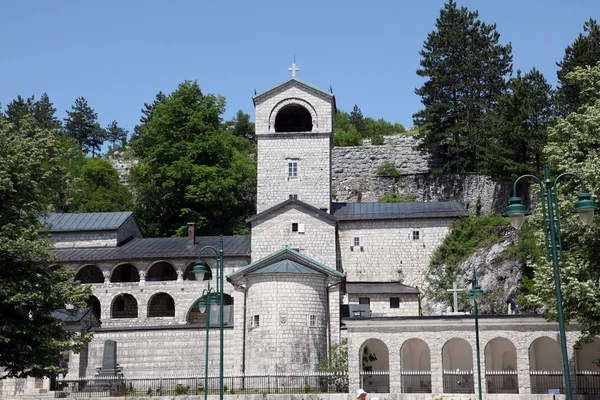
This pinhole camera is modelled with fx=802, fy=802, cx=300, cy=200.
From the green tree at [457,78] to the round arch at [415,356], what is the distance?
73.8 ft

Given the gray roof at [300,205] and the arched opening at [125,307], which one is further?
the arched opening at [125,307]

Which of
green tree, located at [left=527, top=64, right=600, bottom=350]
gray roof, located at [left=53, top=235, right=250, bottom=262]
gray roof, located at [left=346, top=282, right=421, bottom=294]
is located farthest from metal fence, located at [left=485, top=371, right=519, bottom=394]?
gray roof, located at [left=53, top=235, right=250, bottom=262]

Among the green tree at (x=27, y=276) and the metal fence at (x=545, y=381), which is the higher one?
the green tree at (x=27, y=276)

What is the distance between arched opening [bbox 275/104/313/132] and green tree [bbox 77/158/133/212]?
723 inches

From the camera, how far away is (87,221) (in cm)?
4744

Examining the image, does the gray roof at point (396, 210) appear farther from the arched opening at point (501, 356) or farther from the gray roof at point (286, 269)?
the arched opening at point (501, 356)

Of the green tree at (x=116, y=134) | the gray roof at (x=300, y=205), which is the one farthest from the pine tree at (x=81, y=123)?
the gray roof at (x=300, y=205)

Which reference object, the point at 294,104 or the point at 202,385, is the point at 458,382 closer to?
the point at 202,385

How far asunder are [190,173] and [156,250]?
10.2 meters

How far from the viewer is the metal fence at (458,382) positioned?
30.3 metres

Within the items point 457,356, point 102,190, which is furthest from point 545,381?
point 102,190

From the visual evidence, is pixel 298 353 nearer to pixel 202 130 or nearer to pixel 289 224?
pixel 289 224

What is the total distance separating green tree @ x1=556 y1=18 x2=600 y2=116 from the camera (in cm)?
4372

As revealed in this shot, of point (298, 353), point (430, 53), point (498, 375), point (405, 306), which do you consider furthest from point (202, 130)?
point (498, 375)
